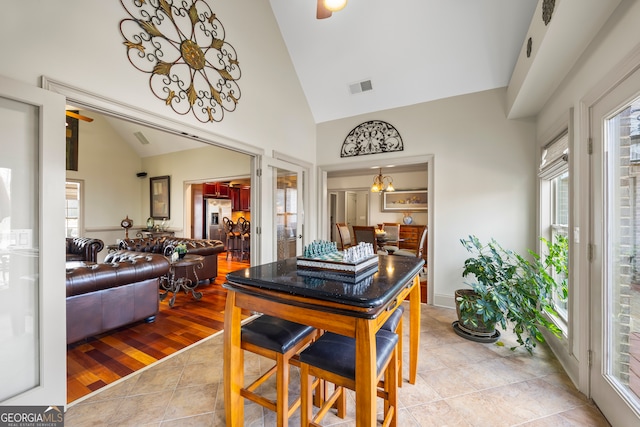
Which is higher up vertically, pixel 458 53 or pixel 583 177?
pixel 458 53

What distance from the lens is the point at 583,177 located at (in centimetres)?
184

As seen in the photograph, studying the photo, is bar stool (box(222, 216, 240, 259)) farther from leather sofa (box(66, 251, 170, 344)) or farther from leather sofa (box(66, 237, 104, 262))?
leather sofa (box(66, 251, 170, 344))

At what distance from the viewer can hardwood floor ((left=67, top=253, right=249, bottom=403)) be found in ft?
6.64

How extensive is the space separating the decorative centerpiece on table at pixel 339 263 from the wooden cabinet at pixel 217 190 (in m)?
6.78

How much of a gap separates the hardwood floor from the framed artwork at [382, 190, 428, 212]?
225 inches

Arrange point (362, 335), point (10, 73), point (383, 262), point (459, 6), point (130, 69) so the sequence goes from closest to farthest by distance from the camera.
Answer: point (362, 335)
point (10, 73)
point (383, 262)
point (130, 69)
point (459, 6)

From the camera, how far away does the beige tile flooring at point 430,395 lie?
161cm

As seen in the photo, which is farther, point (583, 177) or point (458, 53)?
point (458, 53)

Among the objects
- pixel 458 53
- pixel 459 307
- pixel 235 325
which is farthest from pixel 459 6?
pixel 235 325

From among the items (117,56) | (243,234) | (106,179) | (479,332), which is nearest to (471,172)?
(479,332)

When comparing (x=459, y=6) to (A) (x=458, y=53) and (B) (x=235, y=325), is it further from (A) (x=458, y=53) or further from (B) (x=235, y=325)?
(B) (x=235, y=325)

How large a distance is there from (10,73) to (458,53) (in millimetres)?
3859

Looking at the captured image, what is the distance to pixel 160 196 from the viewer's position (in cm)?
715

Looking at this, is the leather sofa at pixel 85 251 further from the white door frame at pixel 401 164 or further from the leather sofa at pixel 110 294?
the white door frame at pixel 401 164
